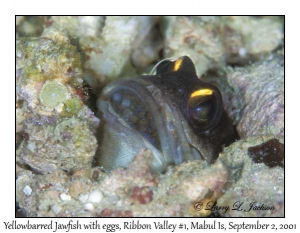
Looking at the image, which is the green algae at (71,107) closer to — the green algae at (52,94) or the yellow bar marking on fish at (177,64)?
the green algae at (52,94)

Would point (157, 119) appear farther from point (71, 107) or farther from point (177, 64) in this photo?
point (177, 64)

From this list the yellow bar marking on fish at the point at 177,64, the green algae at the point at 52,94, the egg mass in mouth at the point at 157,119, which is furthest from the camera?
the yellow bar marking on fish at the point at 177,64

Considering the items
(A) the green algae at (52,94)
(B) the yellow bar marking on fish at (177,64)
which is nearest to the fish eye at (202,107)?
(B) the yellow bar marking on fish at (177,64)

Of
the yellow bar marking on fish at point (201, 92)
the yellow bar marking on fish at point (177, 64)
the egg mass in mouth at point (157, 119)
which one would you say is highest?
the yellow bar marking on fish at point (177, 64)

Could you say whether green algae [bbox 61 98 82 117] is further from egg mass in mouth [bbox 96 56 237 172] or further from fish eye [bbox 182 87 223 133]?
fish eye [bbox 182 87 223 133]

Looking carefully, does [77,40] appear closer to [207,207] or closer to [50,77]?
[50,77]

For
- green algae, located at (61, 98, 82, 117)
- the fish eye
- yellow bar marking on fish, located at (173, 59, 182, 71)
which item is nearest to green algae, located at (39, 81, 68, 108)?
green algae, located at (61, 98, 82, 117)
